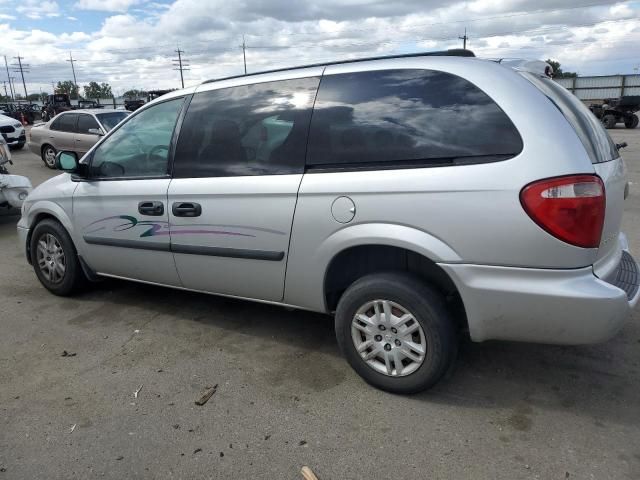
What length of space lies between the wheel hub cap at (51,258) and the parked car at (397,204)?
1024 millimetres

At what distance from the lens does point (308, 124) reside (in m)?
3.17

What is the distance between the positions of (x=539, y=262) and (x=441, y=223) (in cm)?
50

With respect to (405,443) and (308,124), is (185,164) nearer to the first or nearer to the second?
(308,124)

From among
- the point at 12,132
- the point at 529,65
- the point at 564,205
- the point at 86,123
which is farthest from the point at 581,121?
the point at 12,132

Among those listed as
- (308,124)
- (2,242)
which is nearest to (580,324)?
(308,124)

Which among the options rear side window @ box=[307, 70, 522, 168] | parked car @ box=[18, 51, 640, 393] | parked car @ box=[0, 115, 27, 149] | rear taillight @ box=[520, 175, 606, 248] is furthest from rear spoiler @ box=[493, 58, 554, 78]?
parked car @ box=[0, 115, 27, 149]

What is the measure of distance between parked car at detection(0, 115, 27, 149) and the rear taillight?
793 inches

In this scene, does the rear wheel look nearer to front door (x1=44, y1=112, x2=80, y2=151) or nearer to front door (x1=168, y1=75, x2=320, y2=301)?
front door (x1=44, y1=112, x2=80, y2=151)

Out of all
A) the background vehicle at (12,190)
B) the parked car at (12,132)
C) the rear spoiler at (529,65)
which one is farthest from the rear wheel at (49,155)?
the rear spoiler at (529,65)

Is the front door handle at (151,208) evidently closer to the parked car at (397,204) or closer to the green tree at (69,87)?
the parked car at (397,204)

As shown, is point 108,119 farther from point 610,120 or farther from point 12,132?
point 610,120

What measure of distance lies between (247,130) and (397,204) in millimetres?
1244

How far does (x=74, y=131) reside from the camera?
527 inches

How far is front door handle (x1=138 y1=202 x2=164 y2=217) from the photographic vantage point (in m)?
3.73
